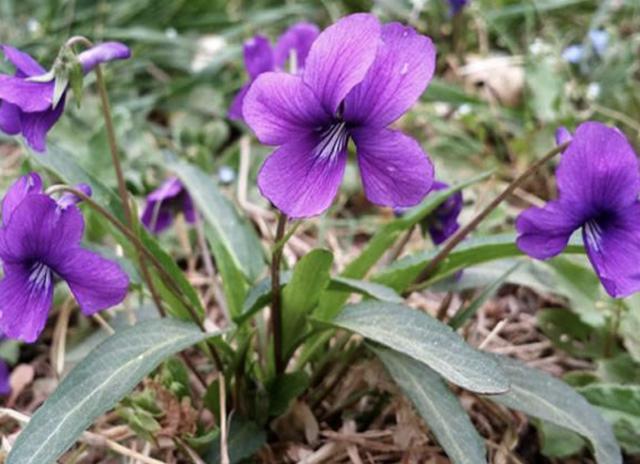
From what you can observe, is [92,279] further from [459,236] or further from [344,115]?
[459,236]

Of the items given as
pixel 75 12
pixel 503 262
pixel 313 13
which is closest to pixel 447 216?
pixel 503 262

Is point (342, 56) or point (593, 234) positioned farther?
point (593, 234)

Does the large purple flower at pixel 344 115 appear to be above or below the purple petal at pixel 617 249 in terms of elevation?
above

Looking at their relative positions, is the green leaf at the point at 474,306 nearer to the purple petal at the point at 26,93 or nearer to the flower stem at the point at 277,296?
the flower stem at the point at 277,296

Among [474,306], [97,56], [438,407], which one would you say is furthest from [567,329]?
[97,56]

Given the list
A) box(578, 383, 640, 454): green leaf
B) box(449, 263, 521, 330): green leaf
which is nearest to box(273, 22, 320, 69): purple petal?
box(449, 263, 521, 330): green leaf

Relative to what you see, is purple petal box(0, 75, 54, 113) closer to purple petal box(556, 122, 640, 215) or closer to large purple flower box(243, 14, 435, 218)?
large purple flower box(243, 14, 435, 218)

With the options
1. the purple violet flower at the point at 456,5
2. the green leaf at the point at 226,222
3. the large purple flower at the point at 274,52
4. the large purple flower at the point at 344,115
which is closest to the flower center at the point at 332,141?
the large purple flower at the point at 344,115
